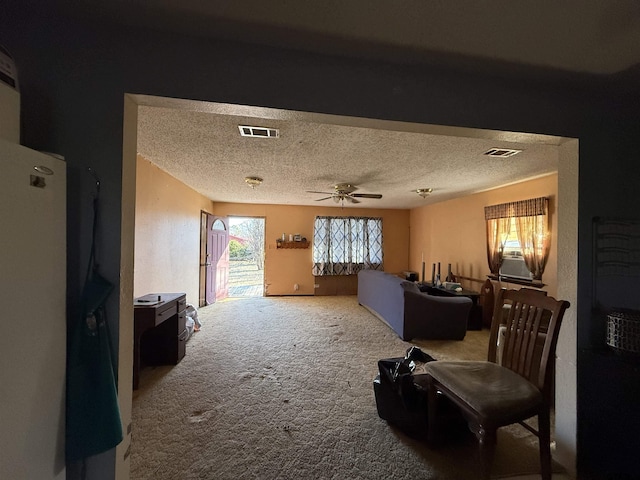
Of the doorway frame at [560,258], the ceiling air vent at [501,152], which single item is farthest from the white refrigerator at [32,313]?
the ceiling air vent at [501,152]

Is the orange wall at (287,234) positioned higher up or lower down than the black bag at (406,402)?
higher up

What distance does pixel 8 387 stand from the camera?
0.76 meters

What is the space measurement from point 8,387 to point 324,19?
1.67 m

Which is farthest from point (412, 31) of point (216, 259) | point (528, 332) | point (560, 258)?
point (216, 259)

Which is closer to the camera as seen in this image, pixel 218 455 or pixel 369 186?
pixel 218 455

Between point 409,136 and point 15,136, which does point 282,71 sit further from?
point 409,136

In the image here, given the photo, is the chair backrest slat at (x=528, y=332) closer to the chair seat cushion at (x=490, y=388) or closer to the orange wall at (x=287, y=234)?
the chair seat cushion at (x=490, y=388)

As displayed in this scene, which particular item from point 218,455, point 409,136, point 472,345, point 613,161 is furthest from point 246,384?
point 613,161

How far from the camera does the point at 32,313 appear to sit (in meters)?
0.84

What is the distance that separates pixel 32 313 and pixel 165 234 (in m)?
2.82

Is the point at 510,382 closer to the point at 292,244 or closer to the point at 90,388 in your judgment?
the point at 90,388

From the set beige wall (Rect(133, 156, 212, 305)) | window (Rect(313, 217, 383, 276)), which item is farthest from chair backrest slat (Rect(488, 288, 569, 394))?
window (Rect(313, 217, 383, 276))

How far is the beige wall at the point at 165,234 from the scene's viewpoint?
281cm

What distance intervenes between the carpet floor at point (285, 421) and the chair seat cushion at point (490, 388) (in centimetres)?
56
